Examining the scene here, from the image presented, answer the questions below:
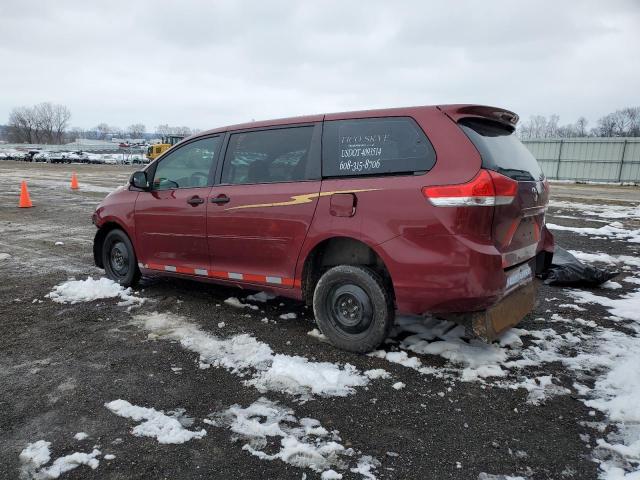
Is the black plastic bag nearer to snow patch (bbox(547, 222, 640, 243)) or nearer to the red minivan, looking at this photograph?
the red minivan

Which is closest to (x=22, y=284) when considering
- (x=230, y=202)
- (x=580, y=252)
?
(x=230, y=202)

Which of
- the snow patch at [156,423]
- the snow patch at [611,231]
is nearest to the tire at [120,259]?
the snow patch at [156,423]

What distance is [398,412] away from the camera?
9.58ft

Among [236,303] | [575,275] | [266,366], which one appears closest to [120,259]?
[236,303]

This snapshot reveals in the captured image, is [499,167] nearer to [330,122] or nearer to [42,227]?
[330,122]

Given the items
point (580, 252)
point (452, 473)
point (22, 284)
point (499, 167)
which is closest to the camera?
point (452, 473)

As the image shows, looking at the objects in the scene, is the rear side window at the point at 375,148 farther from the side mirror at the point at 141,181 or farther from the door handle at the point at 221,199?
the side mirror at the point at 141,181

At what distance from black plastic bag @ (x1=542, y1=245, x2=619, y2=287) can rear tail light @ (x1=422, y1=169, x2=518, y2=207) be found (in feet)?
9.46

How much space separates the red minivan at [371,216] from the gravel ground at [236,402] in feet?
1.51

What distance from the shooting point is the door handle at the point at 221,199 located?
4.37 meters

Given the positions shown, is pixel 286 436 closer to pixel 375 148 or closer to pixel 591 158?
pixel 375 148

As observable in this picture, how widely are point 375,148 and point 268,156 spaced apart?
3.68 feet

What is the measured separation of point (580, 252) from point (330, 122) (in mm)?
5545

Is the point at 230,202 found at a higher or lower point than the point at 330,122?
lower
